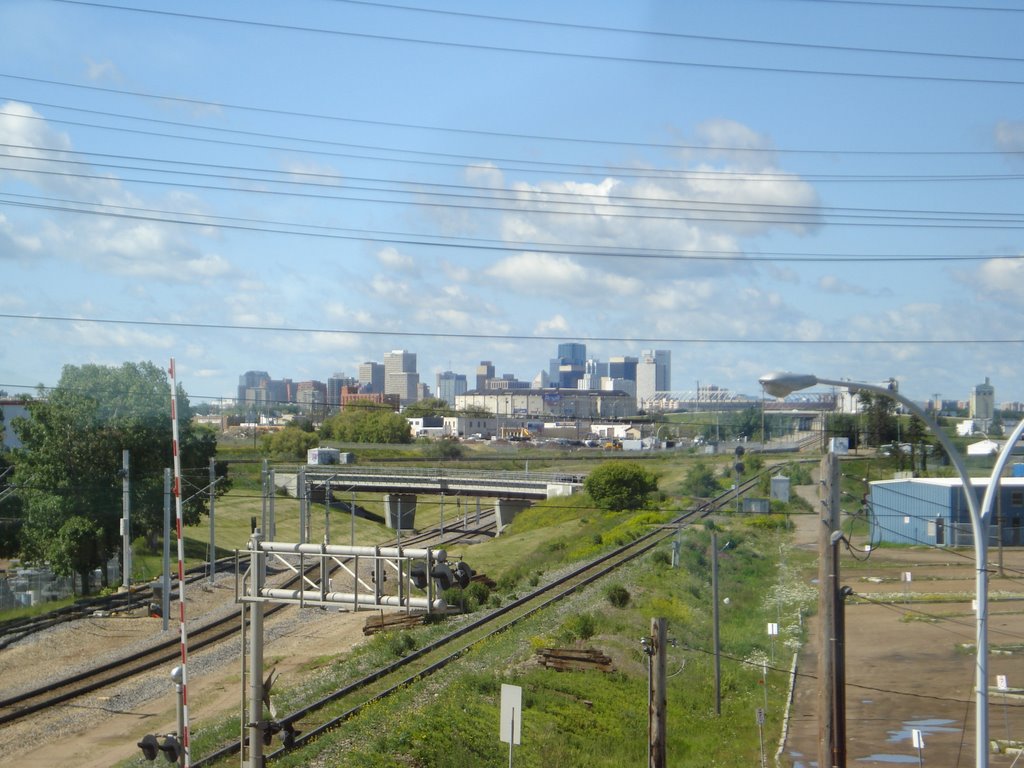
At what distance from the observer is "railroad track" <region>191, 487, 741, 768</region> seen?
16.6 meters

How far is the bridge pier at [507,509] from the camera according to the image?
202ft

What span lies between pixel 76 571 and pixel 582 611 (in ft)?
60.4

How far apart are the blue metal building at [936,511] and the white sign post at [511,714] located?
30.4 m

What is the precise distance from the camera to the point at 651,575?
108ft

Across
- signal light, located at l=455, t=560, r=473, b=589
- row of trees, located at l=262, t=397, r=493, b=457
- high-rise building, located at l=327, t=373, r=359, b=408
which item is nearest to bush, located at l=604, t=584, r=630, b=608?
signal light, located at l=455, t=560, r=473, b=589

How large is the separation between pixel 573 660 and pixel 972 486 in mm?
14994

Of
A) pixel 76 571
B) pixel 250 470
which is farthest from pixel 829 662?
pixel 250 470

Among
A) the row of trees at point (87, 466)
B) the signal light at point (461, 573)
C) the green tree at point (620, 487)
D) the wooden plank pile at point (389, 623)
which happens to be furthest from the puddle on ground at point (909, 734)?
the green tree at point (620, 487)

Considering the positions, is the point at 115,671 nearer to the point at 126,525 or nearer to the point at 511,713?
the point at 126,525

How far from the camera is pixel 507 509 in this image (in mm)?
62312

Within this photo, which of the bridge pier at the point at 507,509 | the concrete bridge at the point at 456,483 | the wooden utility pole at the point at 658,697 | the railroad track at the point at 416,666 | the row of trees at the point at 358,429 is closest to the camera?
the wooden utility pole at the point at 658,697

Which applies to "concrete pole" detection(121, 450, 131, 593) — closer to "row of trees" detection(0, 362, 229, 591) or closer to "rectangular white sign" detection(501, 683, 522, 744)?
"row of trees" detection(0, 362, 229, 591)

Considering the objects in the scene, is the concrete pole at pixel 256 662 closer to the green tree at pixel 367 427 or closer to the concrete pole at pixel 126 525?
the concrete pole at pixel 126 525

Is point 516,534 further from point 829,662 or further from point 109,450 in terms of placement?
point 829,662
